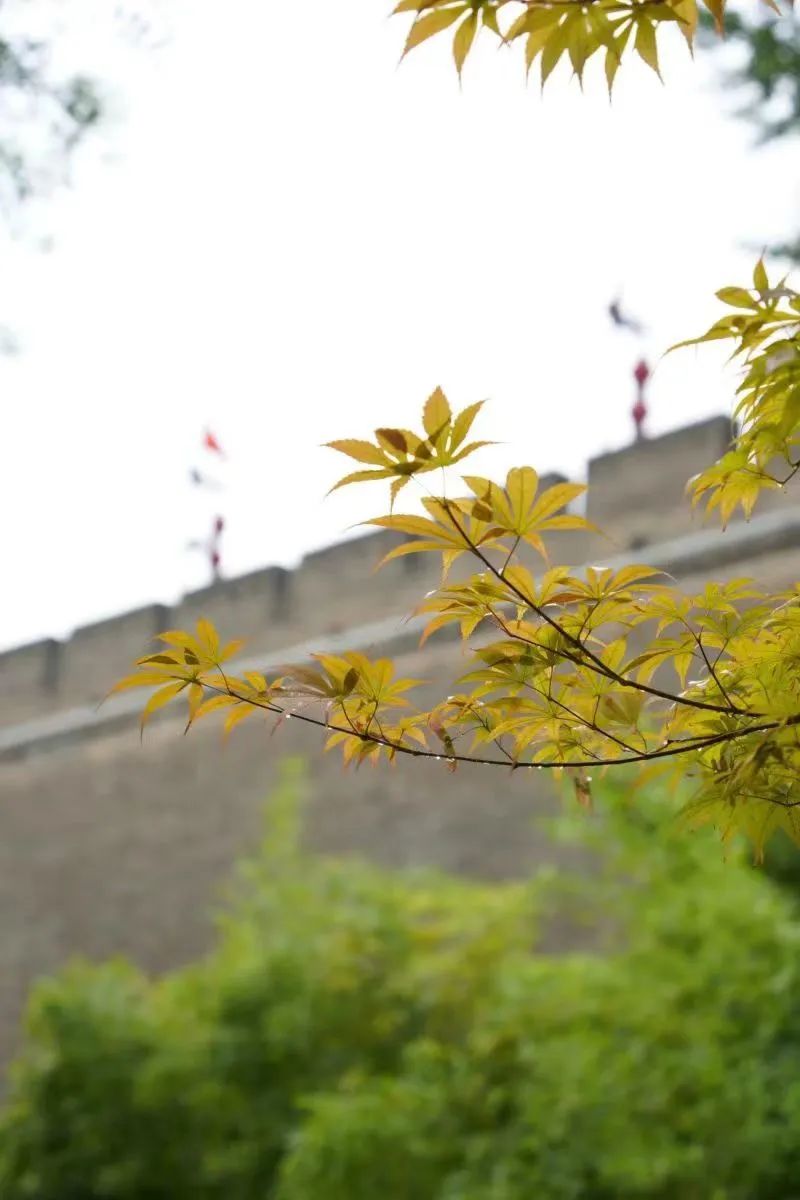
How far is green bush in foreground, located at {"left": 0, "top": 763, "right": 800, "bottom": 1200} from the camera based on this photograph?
10.3 feet

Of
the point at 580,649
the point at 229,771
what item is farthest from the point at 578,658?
the point at 229,771

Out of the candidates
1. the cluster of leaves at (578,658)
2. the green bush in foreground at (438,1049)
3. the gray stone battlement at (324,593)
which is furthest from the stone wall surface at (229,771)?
the cluster of leaves at (578,658)

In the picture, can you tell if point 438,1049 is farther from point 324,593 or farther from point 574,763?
point 324,593

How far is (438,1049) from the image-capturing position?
12.0ft

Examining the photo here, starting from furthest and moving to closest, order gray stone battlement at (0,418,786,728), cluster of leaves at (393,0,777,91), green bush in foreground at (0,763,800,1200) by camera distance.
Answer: gray stone battlement at (0,418,786,728) → green bush in foreground at (0,763,800,1200) → cluster of leaves at (393,0,777,91)

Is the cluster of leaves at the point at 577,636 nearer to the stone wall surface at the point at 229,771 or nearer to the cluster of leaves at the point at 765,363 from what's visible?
the cluster of leaves at the point at 765,363

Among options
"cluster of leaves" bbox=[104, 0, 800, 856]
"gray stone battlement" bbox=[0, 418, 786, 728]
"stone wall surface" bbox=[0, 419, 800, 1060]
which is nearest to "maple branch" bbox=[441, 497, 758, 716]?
"cluster of leaves" bbox=[104, 0, 800, 856]

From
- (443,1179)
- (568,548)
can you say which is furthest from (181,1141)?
(568,548)

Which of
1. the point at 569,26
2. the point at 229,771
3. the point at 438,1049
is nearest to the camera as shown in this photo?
the point at 569,26

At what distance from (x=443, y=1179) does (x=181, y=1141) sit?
1331mm

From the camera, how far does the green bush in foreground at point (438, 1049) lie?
10.3 feet

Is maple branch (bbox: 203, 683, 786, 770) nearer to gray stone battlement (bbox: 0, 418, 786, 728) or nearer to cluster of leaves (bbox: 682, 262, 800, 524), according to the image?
cluster of leaves (bbox: 682, 262, 800, 524)

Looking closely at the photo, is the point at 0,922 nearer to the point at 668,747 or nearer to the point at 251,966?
the point at 251,966

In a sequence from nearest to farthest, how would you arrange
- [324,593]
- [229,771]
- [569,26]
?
[569,26], [324,593], [229,771]
